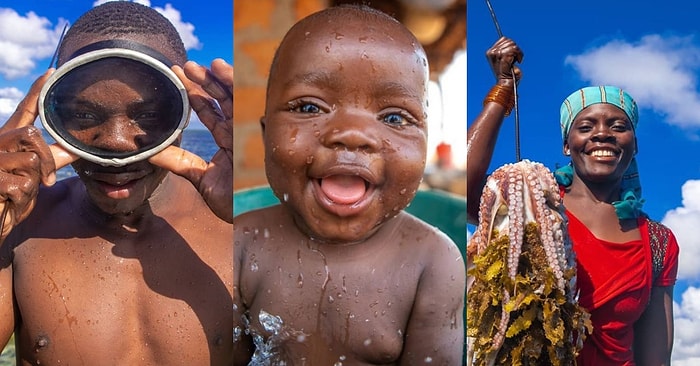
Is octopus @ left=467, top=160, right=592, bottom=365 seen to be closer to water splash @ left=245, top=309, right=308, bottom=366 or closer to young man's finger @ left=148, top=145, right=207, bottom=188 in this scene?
water splash @ left=245, top=309, right=308, bottom=366

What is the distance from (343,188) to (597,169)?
3.70ft

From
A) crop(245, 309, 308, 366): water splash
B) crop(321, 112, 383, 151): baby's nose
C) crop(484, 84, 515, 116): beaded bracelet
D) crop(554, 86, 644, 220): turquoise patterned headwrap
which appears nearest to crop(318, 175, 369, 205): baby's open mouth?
crop(321, 112, 383, 151): baby's nose

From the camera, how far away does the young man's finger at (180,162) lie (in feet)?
10.2

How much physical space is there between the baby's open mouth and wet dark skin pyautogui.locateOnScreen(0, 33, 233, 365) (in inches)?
17.5

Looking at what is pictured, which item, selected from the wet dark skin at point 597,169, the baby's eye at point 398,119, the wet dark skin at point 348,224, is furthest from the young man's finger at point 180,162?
the wet dark skin at point 597,169

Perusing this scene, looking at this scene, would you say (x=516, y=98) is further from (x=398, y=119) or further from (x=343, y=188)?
(x=343, y=188)

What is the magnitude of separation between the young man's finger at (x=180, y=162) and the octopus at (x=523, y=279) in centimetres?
124

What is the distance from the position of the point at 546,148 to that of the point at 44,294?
224cm

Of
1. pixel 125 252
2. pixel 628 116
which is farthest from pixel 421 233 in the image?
pixel 125 252

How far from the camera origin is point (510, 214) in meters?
3.24

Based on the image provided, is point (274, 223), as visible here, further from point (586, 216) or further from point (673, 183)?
point (673, 183)

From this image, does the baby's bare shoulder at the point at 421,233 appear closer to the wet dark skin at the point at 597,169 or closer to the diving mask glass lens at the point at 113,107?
the wet dark skin at the point at 597,169

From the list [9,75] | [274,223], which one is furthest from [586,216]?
[9,75]

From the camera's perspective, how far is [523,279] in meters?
3.20
